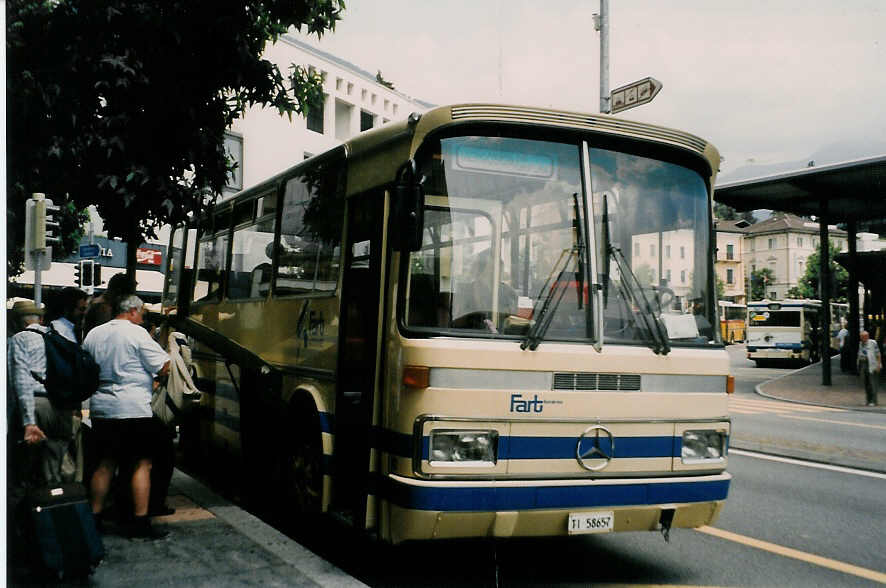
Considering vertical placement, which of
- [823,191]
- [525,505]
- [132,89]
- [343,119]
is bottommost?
[525,505]

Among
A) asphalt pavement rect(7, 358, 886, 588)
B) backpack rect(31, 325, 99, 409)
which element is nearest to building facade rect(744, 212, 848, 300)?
asphalt pavement rect(7, 358, 886, 588)

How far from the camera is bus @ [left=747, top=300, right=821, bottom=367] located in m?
39.9

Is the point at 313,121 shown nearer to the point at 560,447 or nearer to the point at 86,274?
the point at 86,274

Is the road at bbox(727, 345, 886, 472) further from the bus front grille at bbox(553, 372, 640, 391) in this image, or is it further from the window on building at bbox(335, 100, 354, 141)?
the window on building at bbox(335, 100, 354, 141)

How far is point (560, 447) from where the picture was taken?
5.34 meters

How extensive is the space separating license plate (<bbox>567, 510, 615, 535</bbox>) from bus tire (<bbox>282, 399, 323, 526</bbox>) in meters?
1.92

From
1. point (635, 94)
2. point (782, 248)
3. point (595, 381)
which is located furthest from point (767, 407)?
point (782, 248)

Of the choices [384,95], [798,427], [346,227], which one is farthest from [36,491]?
[384,95]

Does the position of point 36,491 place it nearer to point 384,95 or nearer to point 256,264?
point 256,264

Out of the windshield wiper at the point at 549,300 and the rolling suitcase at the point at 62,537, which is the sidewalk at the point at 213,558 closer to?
the rolling suitcase at the point at 62,537

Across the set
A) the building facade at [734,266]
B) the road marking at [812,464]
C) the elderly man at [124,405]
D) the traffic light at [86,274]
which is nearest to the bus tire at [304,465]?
the elderly man at [124,405]

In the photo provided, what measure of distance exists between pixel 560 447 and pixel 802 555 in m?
2.49

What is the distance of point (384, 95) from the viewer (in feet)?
151

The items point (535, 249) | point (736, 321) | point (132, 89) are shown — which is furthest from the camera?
point (736, 321)
